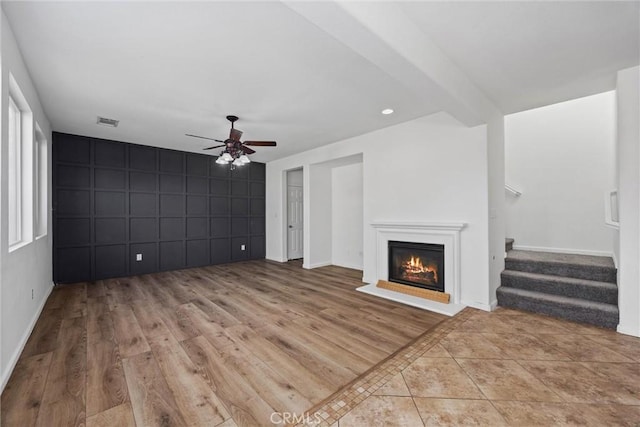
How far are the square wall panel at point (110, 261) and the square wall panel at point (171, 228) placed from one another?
72 centimetres

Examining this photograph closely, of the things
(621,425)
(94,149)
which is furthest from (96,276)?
(621,425)

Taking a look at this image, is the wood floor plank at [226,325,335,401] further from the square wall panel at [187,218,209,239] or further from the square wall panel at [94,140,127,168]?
the square wall panel at [94,140,127,168]

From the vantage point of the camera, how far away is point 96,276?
4.96 metres

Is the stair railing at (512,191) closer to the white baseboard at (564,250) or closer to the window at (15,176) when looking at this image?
the white baseboard at (564,250)

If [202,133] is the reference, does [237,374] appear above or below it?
below

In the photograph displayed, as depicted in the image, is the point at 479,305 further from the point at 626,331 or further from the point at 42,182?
the point at 42,182

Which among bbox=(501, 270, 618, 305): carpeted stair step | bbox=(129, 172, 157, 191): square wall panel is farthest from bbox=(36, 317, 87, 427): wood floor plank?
bbox=(501, 270, 618, 305): carpeted stair step

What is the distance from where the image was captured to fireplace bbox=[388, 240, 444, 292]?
12.7 feet

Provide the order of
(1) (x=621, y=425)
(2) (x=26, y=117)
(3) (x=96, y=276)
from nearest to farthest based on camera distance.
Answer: (1) (x=621, y=425), (2) (x=26, y=117), (3) (x=96, y=276)

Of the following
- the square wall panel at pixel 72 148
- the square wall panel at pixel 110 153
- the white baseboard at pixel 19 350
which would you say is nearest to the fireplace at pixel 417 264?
the white baseboard at pixel 19 350

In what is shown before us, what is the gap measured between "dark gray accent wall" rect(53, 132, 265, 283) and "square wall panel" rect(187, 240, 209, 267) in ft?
0.07

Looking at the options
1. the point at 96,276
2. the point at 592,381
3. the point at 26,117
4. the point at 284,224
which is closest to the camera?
the point at 592,381

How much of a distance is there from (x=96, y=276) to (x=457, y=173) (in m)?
6.31

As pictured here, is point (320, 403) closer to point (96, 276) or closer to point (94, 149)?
point (96, 276)
